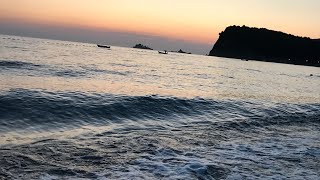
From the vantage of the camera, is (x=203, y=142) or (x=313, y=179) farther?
(x=203, y=142)

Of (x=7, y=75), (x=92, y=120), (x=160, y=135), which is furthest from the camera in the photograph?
(x=7, y=75)

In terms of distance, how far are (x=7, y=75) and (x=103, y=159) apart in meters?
19.2

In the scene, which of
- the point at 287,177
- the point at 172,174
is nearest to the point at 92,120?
the point at 172,174

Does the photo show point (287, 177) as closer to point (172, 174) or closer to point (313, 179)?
point (313, 179)

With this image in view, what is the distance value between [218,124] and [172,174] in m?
7.56

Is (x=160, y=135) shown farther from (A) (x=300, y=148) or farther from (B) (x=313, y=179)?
(B) (x=313, y=179)

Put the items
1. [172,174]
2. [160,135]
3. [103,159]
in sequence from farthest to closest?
[160,135]
[103,159]
[172,174]

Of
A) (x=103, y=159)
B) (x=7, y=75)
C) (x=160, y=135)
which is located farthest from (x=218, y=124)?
(x=7, y=75)

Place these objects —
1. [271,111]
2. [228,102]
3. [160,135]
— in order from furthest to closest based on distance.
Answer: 1. [228,102]
2. [271,111]
3. [160,135]

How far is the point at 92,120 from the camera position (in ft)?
47.8

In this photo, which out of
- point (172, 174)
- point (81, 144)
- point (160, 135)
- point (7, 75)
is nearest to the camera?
point (172, 174)

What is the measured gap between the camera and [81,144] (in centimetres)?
1016

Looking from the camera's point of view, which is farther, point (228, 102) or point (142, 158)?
point (228, 102)

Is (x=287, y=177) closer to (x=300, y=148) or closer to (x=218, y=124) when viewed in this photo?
(x=300, y=148)
